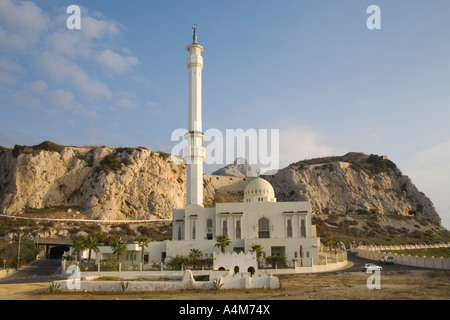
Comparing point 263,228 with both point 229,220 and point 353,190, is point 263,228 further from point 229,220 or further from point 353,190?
point 353,190

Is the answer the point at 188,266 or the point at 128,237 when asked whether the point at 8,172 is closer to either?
the point at 128,237

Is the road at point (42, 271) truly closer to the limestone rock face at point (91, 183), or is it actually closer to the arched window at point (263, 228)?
the arched window at point (263, 228)

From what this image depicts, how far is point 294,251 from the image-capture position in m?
43.5

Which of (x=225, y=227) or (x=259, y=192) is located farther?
(x=259, y=192)

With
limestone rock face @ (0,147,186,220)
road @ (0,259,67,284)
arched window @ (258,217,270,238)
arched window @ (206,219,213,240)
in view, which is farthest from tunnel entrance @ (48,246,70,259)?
arched window @ (258,217,270,238)

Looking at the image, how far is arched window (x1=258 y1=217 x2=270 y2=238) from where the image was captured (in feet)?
157

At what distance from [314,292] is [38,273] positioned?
99.8 feet

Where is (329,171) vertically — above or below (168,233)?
above

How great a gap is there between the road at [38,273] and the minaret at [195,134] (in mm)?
17382

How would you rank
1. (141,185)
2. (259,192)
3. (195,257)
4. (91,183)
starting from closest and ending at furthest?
(195,257), (259,192), (91,183), (141,185)

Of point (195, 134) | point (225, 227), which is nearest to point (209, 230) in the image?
point (225, 227)

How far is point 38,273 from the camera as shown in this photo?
134 ft
